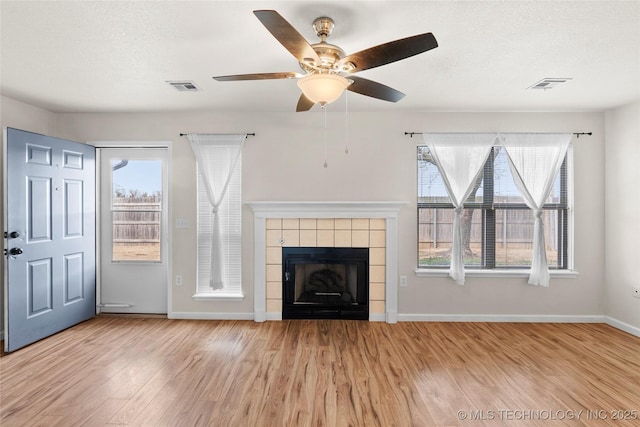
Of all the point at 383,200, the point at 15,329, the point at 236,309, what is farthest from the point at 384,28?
the point at 15,329

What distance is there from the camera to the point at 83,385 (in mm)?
2352

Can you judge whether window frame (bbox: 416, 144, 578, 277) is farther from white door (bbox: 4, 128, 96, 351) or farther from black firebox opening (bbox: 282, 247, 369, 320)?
white door (bbox: 4, 128, 96, 351)

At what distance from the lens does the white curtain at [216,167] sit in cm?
368

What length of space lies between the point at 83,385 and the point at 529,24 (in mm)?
3835

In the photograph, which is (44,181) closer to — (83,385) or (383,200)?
(83,385)

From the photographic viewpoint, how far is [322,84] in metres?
1.75

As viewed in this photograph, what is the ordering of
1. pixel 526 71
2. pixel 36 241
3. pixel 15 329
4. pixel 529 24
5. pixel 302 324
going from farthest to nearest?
1. pixel 302 324
2. pixel 36 241
3. pixel 15 329
4. pixel 526 71
5. pixel 529 24

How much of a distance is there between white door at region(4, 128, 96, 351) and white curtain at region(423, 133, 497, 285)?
3.92 meters

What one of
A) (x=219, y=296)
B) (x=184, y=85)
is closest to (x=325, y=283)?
(x=219, y=296)

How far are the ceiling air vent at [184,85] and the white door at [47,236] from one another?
59.3 inches

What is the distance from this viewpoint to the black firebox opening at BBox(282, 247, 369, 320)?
3693mm

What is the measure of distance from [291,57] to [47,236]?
9.86 feet

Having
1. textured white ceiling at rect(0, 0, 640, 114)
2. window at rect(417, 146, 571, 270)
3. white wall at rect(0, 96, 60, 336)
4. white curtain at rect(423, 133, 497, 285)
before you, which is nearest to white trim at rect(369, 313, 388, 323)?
window at rect(417, 146, 571, 270)

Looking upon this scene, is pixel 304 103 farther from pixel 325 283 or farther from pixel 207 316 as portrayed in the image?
pixel 207 316
